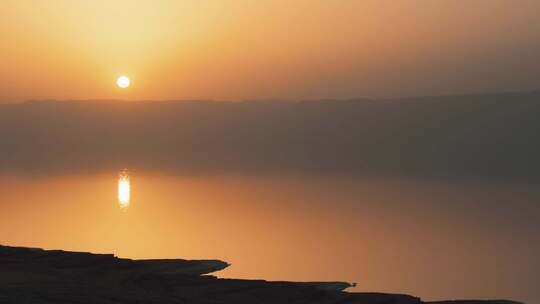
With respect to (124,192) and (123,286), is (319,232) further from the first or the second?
(124,192)

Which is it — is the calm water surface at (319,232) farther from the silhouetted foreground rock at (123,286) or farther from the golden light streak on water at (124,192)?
the silhouetted foreground rock at (123,286)

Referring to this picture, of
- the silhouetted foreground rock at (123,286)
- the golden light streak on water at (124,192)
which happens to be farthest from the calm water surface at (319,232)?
the silhouetted foreground rock at (123,286)

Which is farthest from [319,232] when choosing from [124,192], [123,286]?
[124,192]

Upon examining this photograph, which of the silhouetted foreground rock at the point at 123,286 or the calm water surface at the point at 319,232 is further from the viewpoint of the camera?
the calm water surface at the point at 319,232

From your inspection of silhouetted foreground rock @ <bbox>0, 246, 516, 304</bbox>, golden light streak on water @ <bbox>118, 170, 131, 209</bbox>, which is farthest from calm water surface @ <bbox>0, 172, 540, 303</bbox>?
silhouetted foreground rock @ <bbox>0, 246, 516, 304</bbox>

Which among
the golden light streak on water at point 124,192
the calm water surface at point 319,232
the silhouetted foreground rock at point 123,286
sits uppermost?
the golden light streak on water at point 124,192

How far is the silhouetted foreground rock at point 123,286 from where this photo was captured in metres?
17.3

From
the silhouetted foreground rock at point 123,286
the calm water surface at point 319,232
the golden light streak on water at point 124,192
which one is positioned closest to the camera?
the silhouetted foreground rock at point 123,286

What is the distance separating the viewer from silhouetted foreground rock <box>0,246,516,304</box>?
683 inches

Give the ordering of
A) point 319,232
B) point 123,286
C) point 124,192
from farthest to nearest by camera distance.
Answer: point 124,192 < point 319,232 < point 123,286

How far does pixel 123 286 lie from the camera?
19828 millimetres

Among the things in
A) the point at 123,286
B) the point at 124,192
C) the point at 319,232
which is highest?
the point at 124,192

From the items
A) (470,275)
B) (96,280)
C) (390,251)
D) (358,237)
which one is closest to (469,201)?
(358,237)

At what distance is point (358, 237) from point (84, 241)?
14.3 meters
